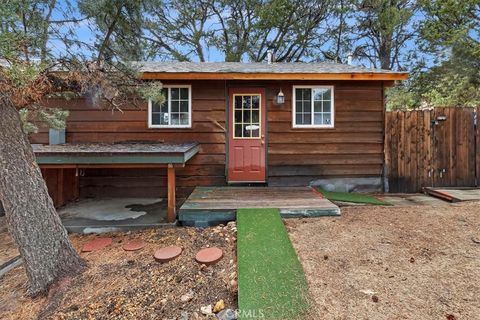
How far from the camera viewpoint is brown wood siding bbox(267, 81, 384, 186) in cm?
577

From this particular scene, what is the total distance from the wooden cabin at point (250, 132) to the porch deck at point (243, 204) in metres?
0.94

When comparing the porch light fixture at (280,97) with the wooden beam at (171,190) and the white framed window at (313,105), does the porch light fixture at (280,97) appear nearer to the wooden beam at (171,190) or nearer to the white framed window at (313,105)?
the white framed window at (313,105)

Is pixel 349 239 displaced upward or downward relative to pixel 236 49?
downward

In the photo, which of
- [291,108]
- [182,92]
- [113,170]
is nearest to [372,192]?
[291,108]

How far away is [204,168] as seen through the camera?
5.81 meters

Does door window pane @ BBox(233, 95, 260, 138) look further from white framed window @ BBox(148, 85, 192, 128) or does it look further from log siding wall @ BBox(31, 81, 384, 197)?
white framed window @ BBox(148, 85, 192, 128)

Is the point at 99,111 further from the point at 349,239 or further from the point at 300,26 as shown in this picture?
the point at 300,26

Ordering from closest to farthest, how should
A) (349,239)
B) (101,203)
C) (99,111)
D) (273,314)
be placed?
(273,314)
(349,239)
(101,203)
(99,111)

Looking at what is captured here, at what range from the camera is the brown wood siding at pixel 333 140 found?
5.77 meters

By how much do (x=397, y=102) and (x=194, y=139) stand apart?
11639 millimetres

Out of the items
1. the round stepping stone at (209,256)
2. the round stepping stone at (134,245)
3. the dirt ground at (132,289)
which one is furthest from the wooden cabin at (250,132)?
the round stepping stone at (209,256)

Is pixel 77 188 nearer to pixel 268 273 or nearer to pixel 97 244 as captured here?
pixel 97 244

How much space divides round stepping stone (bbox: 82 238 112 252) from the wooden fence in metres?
5.43

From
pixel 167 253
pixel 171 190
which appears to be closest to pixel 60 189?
pixel 171 190
